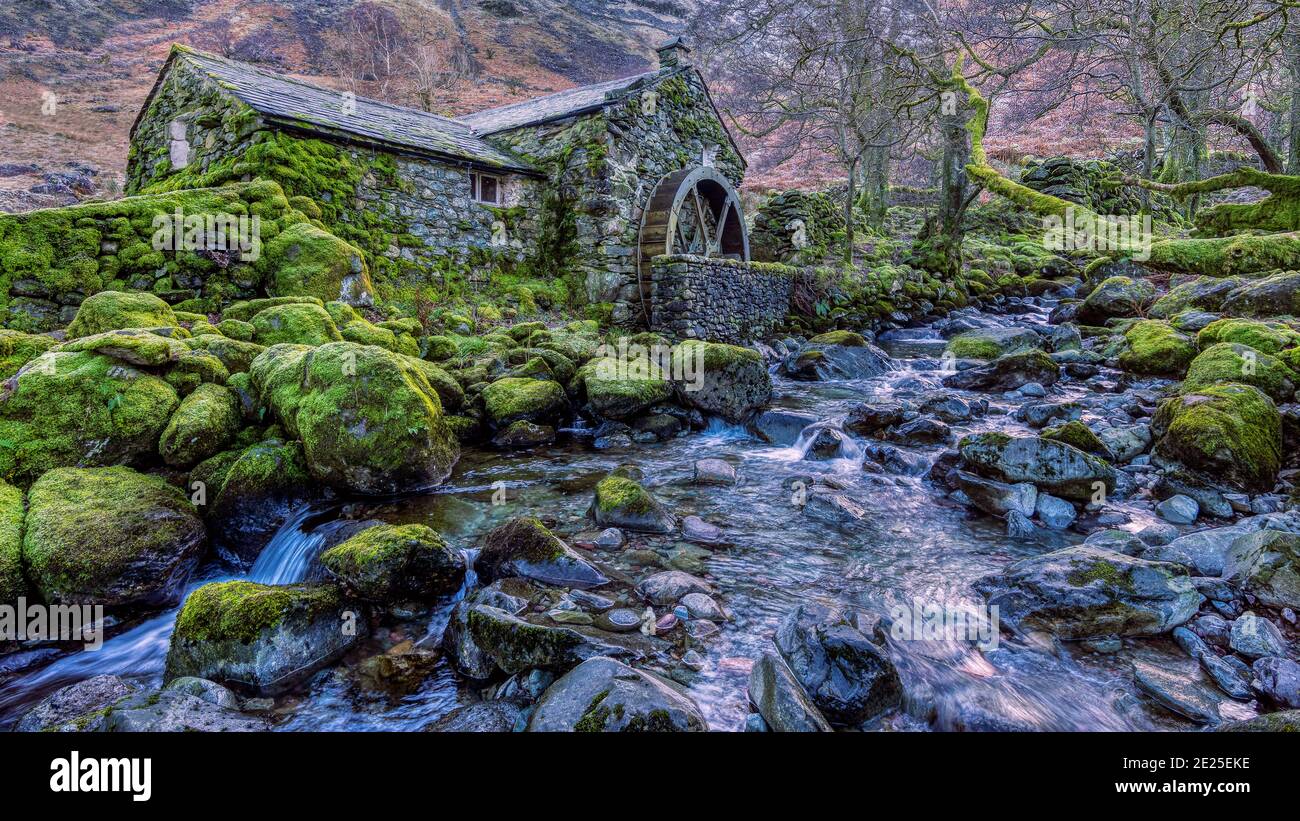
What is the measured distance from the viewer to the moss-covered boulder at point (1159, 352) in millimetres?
7645

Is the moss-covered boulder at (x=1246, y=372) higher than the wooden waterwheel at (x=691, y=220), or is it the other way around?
the wooden waterwheel at (x=691, y=220)

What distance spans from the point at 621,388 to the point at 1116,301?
34.5 feet

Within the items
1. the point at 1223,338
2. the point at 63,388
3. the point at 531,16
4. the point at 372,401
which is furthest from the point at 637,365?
the point at 531,16

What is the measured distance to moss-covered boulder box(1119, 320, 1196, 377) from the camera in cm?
764

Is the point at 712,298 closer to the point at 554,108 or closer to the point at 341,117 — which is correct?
the point at 554,108

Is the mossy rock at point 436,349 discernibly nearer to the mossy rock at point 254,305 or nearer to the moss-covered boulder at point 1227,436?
the mossy rock at point 254,305

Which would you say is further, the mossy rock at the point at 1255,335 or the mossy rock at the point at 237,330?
the mossy rock at the point at 1255,335

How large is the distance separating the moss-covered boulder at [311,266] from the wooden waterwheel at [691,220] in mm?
5379

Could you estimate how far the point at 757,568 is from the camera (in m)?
3.90

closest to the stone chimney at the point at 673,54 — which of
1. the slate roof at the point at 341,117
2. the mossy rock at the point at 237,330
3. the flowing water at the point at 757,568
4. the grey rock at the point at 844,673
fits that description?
the slate roof at the point at 341,117

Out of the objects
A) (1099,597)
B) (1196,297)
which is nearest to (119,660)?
(1099,597)

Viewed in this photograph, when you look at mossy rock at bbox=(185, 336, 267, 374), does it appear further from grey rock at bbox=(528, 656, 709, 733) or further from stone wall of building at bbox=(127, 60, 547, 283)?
grey rock at bbox=(528, 656, 709, 733)

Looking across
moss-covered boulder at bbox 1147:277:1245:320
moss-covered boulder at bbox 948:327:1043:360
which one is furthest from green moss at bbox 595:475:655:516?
moss-covered boulder at bbox 1147:277:1245:320

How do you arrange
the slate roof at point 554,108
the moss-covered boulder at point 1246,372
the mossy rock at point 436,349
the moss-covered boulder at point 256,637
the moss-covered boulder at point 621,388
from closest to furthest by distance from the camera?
1. the moss-covered boulder at point 256,637
2. the moss-covered boulder at point 1246,372
3. the moss-covered boulder at point 621,388
4. the mossy rock at point 436,349
5. the slate roof at point 554,108
